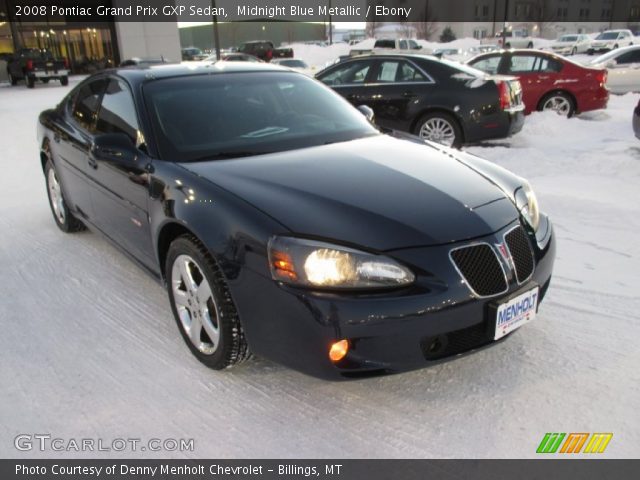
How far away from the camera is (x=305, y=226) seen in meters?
2.34

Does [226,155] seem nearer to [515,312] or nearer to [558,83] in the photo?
[515,312]

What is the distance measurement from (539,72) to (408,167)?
28.5 ft

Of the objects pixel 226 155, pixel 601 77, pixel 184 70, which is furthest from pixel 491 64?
pixel 226 155

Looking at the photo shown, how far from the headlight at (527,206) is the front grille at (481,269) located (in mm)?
469

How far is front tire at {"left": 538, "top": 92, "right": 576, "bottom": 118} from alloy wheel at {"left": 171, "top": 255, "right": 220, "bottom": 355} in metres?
9.35

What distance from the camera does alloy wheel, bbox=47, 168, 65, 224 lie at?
492cm

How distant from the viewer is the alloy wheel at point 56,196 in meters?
4.92

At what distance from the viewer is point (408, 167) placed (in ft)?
9.78

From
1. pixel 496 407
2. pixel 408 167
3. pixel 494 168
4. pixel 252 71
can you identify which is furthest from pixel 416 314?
pixel 252 71

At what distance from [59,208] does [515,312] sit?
A: 4168 millimetres

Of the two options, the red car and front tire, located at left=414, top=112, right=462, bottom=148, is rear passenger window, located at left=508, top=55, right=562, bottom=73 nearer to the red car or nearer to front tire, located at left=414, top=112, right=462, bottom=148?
the red car

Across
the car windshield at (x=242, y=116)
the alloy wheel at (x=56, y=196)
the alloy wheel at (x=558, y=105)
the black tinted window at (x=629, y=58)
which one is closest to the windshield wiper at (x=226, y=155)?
the car windshield at (x=242, y=116)
